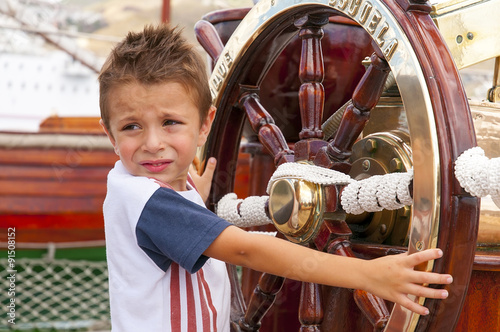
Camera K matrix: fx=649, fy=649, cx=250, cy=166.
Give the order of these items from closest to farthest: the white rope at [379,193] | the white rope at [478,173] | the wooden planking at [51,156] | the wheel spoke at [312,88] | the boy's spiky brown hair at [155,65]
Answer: the white rope at [478,173]
the white rope at [379,193]
the boy's spiky brown hair at [155,65]
the wheel spoke at [312,88]
the wooden planking at [51,156]

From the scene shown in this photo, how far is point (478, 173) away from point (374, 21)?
0.27m

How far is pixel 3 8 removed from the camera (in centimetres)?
580

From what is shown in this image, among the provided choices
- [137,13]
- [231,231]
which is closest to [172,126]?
[231,231]

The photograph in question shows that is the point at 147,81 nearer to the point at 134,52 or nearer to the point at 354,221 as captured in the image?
the point at 134,52

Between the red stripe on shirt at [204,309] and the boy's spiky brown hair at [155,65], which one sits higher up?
the boy's spiky brown hair at [155,65]

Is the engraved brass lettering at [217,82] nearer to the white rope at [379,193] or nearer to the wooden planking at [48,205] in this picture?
the white rope at [379,193]

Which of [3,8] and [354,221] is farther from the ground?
[3,8]

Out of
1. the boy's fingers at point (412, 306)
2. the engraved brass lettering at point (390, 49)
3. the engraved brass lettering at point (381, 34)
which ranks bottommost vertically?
the boy's fingers at point (412, 306)

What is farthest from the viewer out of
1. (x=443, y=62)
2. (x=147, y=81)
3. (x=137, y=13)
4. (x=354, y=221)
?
(x=137, y=13)

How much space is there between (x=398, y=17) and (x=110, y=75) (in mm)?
405

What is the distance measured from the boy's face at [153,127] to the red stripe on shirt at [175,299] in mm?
132

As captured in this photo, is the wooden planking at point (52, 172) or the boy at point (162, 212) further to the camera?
the wooden planking at point (52, 172)

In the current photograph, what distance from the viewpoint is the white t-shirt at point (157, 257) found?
33.3 inches

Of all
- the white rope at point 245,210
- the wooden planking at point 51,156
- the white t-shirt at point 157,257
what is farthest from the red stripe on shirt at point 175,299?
the wooden planking at point 51,156
